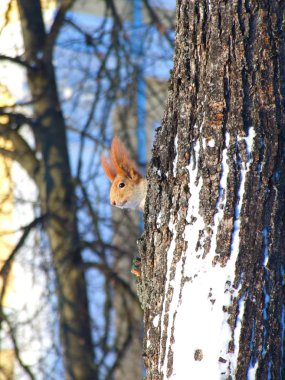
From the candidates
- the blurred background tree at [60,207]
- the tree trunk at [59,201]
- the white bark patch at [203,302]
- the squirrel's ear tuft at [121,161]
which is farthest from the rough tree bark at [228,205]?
the tree trunk at [59,201]

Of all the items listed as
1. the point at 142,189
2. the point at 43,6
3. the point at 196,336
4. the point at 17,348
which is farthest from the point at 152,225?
the point at 43,6

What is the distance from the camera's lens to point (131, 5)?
7.55 meters

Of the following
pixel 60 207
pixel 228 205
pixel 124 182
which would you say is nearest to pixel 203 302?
pixel 228 205

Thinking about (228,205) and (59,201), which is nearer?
(228,205)

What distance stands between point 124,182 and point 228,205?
42.9 inches

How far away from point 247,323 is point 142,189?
1.25 metres

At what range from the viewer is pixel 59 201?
668cm

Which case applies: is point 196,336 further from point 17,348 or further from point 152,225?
point 17,348

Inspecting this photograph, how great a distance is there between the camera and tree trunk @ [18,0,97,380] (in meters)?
6.55

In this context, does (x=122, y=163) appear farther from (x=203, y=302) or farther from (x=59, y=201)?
(x=59, y=201)

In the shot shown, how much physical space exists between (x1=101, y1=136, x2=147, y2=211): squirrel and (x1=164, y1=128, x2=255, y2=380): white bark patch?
934 mm

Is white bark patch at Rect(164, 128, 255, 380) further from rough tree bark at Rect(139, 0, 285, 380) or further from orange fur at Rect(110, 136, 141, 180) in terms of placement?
orange fur at Rect(110, 136, 141, 180)

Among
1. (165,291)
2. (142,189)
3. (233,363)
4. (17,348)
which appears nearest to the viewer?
(233,363)

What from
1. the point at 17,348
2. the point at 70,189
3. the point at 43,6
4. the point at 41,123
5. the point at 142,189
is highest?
the point at 43,6
